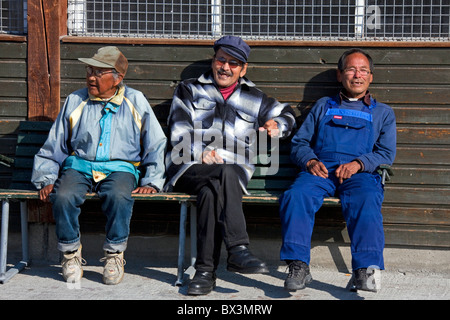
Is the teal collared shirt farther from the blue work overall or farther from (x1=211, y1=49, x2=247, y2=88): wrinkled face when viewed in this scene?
the blue work overall

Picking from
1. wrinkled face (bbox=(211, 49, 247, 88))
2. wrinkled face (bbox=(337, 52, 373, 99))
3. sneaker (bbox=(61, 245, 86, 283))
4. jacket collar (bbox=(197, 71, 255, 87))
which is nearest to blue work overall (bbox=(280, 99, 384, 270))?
wrinkled face (bbox=(337, 52, 373, 99))

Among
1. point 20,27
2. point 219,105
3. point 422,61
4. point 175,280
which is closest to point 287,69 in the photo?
point 219,105

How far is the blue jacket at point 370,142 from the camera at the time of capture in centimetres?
484

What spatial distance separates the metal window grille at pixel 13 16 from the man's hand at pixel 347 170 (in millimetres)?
2863

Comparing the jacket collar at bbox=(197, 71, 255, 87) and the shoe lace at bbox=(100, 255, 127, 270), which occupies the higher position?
the jacket collar at bbox=(197, 71, 255, 87)

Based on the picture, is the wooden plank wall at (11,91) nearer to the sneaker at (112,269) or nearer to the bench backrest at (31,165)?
the bench backrest at (31,165)

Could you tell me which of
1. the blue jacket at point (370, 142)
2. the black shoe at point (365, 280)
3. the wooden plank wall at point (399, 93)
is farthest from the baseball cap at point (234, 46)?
the black shoe at point (365, 280)

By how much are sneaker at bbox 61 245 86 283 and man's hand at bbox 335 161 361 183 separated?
1939 mm

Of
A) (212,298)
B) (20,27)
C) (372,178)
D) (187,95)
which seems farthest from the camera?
(20,27)

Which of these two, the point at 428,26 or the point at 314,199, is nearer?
the point at 314,199

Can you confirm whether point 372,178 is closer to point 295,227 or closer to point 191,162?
point 295,227

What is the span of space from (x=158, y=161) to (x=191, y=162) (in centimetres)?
25

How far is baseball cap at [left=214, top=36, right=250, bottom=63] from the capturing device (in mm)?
4973

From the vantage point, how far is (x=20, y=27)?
553cm
